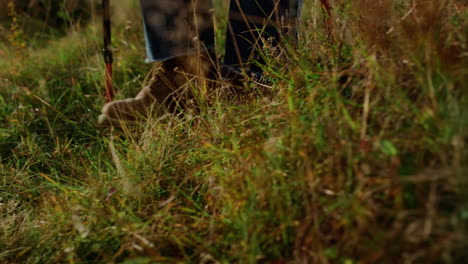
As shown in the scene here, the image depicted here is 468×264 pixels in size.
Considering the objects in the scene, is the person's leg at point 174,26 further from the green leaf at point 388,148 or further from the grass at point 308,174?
the green leaf at point 388,148

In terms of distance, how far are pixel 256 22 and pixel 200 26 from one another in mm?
284

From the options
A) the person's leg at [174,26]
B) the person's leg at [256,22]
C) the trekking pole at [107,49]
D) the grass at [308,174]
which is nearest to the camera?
the grass at [308,174]

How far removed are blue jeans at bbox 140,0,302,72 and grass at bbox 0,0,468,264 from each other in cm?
25

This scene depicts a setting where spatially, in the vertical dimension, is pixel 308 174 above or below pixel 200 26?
below

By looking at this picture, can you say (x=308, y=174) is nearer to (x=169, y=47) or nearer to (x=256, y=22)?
(x=256, y=22)

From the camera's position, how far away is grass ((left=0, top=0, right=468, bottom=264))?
115 centimetres

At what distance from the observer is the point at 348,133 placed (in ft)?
4.49

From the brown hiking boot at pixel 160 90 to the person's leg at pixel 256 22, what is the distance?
170 millimetres

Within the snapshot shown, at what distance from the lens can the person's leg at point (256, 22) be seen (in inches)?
80.7

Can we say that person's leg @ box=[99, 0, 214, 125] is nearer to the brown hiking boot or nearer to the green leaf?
the brown hiking boot

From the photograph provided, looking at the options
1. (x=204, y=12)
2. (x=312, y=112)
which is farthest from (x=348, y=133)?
(x=204, y=12)

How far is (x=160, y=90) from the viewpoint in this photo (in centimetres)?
235

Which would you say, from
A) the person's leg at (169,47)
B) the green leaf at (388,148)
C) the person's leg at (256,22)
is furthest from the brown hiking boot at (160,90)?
the green leaf at (388,148)

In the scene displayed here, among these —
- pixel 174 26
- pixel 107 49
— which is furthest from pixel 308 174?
pixel 107 49
